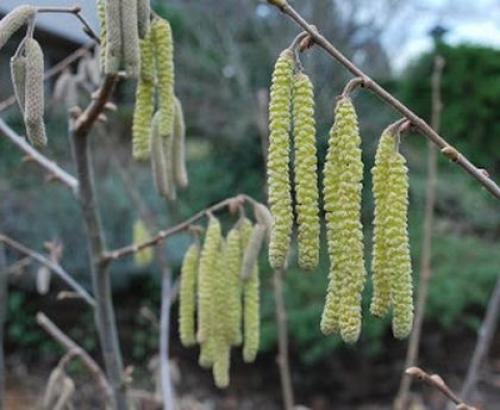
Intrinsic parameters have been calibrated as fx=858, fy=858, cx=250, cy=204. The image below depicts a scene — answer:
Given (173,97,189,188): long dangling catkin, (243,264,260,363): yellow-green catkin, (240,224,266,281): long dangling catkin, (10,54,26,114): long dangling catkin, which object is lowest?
(243,264,260,363): yellow-green catkin

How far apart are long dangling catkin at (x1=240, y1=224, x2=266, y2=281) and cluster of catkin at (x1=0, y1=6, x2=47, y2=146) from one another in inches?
13.0

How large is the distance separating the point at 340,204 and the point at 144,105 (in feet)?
1.16

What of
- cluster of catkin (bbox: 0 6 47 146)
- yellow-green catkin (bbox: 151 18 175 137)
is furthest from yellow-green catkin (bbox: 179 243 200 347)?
cluster of catkin (bbox: 0 6 47 146)

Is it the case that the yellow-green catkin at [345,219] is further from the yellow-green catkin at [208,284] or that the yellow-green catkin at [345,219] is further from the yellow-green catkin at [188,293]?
the yellow-green catkin at [188,293]

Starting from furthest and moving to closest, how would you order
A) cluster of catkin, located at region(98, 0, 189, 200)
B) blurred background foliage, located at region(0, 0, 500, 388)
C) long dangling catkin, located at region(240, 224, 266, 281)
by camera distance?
blurred background foliage, located at region(0, 0, 500, 388) < long dangling catkin, located at region(240, 224, 266, 281) < cluster of catkin, located at region(98, 0, 189, 200)

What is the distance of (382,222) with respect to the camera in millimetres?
639

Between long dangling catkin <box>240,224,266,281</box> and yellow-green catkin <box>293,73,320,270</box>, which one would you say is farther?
long dangling catkin <box>240,224,266,281</box>

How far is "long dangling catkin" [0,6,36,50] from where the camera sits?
0.73m

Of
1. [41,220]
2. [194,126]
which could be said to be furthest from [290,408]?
[194,126]

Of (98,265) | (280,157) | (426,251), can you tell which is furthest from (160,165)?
(426,251)

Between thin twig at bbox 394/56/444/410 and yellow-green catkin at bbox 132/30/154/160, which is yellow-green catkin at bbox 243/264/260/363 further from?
thin twig at bbox 394/56/444/410

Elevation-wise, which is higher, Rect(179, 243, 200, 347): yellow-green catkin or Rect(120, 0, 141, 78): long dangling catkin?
Rect(120, 0, 141, 78): long dangling catkin

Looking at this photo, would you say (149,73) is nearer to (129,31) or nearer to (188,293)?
(129,31)

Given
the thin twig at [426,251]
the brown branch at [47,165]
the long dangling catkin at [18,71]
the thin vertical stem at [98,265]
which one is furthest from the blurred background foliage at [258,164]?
the long dangling catkin at [18,71]
